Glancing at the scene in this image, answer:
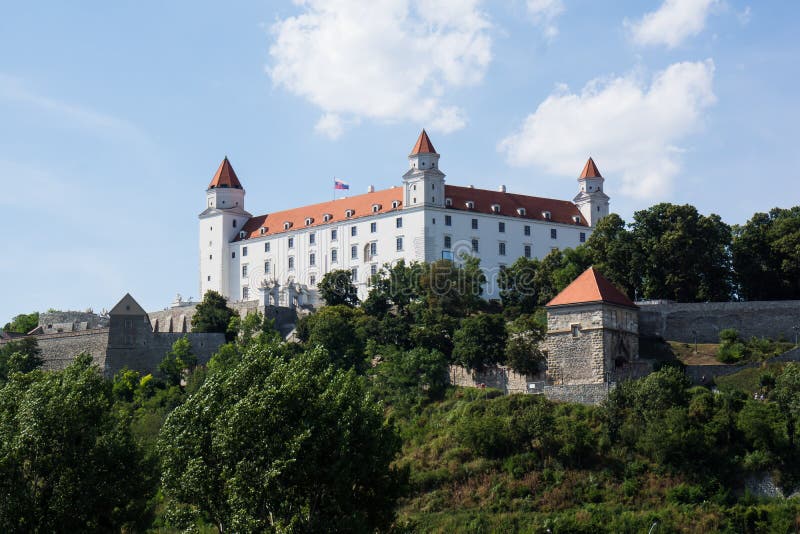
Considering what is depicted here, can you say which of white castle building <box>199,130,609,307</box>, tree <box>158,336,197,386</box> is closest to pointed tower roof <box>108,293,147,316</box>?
tree <box>158,336,197,386</box>

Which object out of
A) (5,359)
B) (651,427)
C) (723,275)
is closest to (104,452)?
(651,427)

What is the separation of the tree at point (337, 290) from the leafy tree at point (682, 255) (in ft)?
64.4

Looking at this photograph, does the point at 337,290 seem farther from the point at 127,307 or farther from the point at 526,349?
the point at 526,349

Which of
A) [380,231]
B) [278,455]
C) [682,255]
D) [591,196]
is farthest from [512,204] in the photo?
[278,455]

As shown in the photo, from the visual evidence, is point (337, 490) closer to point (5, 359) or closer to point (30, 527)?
point (30, 527)

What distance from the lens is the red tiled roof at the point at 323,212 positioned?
84.2m

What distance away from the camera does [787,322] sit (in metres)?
60.2

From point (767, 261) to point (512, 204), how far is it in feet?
72.6

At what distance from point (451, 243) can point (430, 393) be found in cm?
2170

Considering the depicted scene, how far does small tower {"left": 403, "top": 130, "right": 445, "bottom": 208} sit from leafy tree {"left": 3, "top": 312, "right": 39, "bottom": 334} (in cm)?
2914

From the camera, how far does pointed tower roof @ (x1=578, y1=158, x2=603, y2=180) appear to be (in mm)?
87375

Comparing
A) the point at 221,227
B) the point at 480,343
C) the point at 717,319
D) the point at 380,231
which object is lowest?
the point at 480,343

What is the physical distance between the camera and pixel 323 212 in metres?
87.9

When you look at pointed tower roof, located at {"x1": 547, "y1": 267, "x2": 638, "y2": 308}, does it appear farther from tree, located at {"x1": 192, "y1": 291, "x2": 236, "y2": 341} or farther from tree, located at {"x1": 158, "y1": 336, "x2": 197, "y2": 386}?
tree, located at {"x1": 192, "y1": 291, "x2": 236, "y2": 341}
